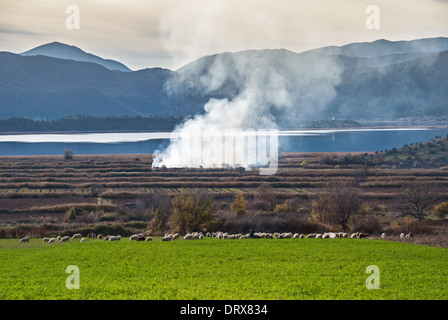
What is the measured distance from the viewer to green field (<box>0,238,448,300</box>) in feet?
62.4

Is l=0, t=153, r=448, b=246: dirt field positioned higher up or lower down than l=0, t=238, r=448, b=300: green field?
lower down

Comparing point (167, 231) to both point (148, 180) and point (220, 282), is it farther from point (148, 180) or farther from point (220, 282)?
point (148, 180)

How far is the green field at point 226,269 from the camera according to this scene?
19016 millimetres

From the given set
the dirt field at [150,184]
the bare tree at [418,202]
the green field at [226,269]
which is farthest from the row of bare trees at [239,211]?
the green field at [226,269]

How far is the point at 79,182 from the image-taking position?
8662 cm

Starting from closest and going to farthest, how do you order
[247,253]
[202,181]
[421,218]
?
[247,253], [421,218], [202,181]

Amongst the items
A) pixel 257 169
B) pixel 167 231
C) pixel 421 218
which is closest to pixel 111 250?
pixel 167 231

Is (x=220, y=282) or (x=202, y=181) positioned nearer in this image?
(x=220, y=282)

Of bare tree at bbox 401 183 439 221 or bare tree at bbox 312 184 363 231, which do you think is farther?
bare tree at bbox 401 183 439 221

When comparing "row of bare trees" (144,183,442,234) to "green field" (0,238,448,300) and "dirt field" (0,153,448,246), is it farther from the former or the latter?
"green field" (0,238,448,300)

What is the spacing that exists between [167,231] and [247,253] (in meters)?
17.2

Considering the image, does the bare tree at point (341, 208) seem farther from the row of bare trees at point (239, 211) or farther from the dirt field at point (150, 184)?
the dirt field at point (150, 184)

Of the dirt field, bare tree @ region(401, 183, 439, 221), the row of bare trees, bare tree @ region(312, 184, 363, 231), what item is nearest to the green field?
the row of bare trees
